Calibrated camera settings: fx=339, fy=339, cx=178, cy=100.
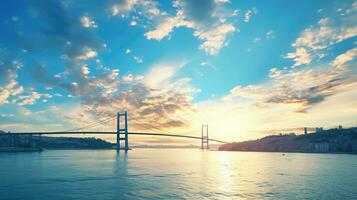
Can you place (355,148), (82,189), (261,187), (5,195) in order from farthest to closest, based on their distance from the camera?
1. (355,148)
2. (261,187)
3. (82,189)
4. (5,195)

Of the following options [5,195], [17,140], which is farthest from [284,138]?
[5,195]

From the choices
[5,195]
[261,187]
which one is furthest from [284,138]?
[5,195]

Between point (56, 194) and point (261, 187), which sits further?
point (261, 187)

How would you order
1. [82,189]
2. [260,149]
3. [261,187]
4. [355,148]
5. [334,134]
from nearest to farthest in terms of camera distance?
[82,189] < [261,187] < [355,148] < [334,134] < [260,149]

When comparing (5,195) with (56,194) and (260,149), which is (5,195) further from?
(260,149)

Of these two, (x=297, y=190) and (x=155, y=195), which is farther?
(x=297, y=190)

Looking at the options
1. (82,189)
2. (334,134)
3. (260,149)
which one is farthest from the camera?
(260,149)

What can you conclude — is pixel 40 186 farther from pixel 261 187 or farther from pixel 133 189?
pixel 261 187

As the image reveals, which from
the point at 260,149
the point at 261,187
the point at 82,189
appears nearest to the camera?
the point at 82,189

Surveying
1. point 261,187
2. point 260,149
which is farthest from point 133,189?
point 260,149
